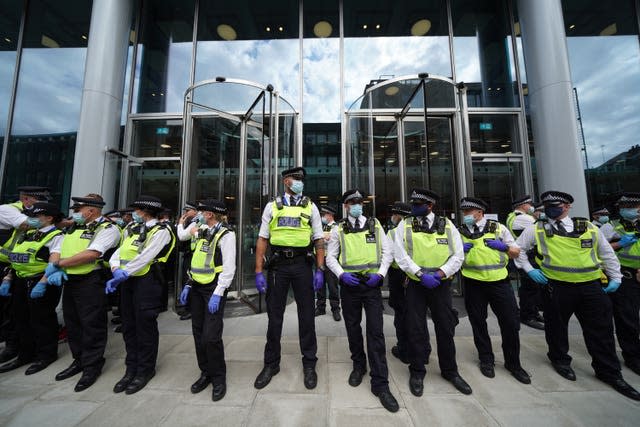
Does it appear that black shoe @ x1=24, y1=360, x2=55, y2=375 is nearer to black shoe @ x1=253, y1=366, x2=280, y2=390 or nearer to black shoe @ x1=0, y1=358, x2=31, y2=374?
black shoe @ x1=0, y1=358, x2=31, y2=374

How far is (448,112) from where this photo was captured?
5.91m

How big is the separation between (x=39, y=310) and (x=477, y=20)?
11827mm

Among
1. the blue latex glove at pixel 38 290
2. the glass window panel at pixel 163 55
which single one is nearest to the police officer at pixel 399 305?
the blue latex glove at pixel 38 290

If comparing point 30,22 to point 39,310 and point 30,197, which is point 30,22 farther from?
point 39,310

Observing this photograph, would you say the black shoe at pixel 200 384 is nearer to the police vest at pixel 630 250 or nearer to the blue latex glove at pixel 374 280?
the blue latex glove at pixel 374 280

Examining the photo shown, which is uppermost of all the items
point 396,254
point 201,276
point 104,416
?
point 396,254

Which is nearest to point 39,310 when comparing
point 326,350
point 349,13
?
point 326,350

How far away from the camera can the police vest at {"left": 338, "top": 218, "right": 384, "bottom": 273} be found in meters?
2.80

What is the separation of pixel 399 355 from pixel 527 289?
9.47 ft

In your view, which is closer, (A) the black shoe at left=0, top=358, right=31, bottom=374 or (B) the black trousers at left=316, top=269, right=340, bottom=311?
(A) the black shoe at left=0, top=358, right=31, bottom=374

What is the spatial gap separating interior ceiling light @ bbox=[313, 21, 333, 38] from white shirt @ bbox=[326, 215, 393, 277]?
7.43 m

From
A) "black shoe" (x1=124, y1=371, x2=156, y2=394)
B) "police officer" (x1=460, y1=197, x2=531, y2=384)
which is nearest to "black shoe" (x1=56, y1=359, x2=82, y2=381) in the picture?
"black shoe" (x1=124, y1=371, x2=156, y2=394)

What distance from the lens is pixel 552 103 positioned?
6.06m

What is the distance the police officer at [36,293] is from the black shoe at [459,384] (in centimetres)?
473
